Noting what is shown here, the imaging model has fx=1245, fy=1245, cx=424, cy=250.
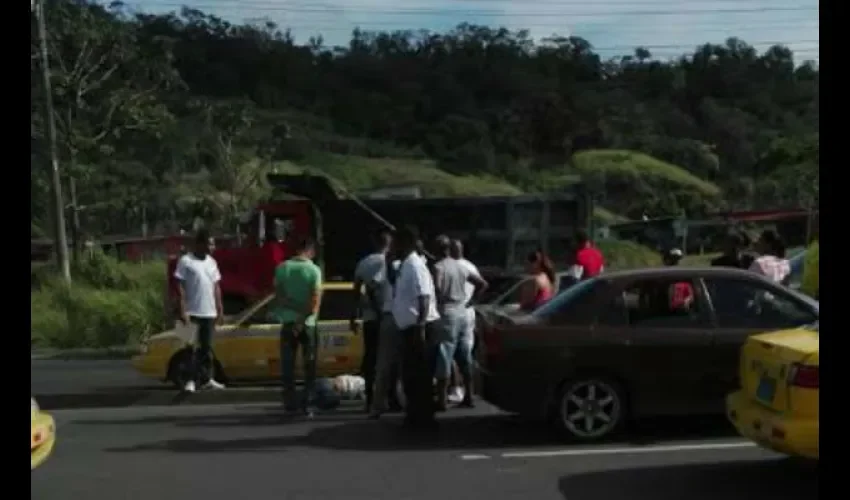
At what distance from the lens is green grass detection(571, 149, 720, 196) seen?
68.1 metres

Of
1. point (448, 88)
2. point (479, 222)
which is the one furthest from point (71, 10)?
point (448, 88)

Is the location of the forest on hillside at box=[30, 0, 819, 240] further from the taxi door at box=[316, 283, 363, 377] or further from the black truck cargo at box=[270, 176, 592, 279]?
the taxi door at box=[316, 283, 363, 377]

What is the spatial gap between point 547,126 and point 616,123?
17.5 feet

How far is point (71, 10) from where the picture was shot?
29.7m

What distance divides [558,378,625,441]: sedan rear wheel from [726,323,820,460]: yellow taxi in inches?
71.9

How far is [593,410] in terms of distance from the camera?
10344 mm

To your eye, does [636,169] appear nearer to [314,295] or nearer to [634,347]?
[314,295]

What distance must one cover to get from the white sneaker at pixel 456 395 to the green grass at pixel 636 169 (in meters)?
54.9

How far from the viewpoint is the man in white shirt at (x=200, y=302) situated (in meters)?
13.3

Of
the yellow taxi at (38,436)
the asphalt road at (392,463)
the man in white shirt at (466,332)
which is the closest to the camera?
the yellow taxi at (38,436)

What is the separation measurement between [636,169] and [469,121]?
2066 cm

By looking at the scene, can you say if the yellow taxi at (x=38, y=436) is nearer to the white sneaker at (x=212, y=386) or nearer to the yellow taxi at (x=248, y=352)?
the white sneaker at (x=212, y=386)

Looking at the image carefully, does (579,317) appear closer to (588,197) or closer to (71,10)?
(588,197)

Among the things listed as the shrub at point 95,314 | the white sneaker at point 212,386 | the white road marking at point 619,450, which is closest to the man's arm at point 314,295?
the white sneaker at point 212,386
